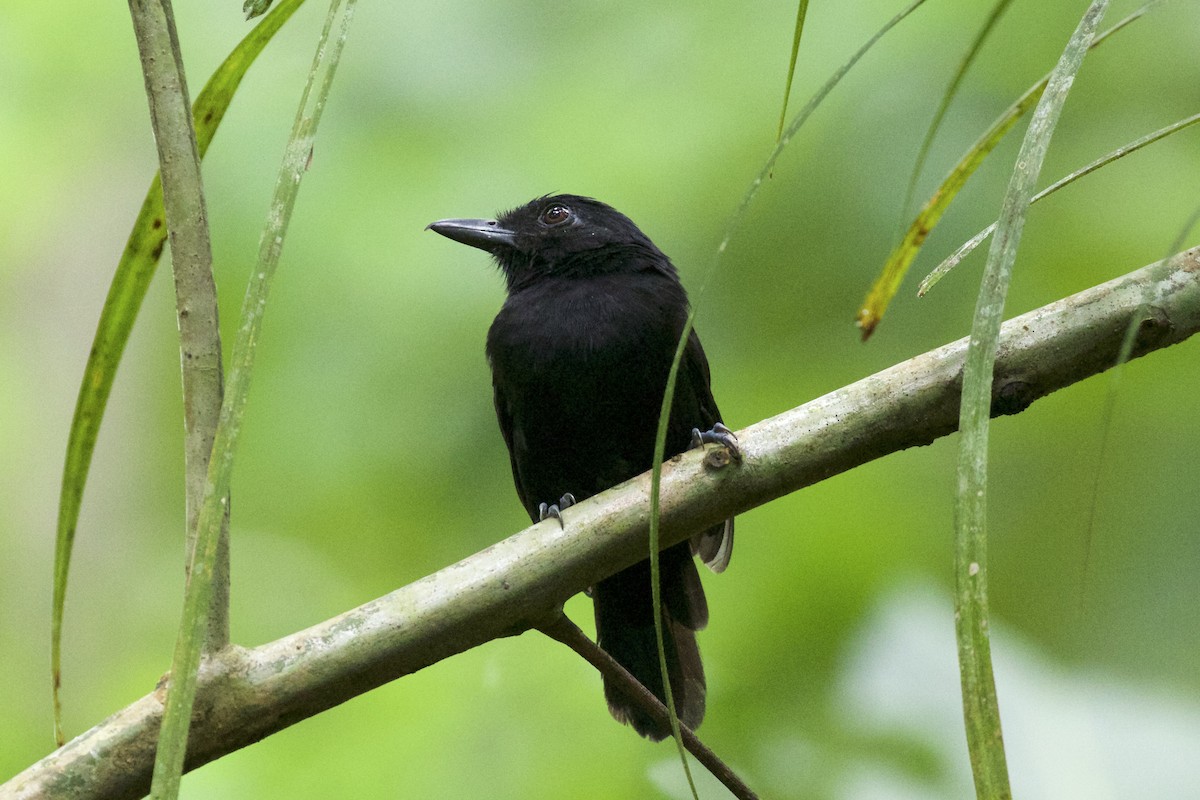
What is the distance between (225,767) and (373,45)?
8.32ft

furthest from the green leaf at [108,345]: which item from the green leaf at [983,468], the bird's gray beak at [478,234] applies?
the bird's gray beak at [478,234]

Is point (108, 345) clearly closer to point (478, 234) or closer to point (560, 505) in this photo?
point (560, 505)

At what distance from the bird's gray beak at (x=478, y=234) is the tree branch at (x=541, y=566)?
6.25 ft

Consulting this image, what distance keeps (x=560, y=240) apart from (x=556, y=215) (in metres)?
0.13

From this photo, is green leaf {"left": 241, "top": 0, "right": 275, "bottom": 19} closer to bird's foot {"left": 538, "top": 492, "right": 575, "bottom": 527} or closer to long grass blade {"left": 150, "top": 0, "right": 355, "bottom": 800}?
long grass blade {"left": 150, "top": 0, "right": 355, "bottom": 800}

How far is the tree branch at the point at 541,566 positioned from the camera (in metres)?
1.51

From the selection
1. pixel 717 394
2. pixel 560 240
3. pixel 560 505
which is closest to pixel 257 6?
pixel 560 505

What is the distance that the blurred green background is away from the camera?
3.51 meters

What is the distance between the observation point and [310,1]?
14.5 ft

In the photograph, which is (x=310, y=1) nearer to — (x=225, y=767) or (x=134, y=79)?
(x=134, y=79)

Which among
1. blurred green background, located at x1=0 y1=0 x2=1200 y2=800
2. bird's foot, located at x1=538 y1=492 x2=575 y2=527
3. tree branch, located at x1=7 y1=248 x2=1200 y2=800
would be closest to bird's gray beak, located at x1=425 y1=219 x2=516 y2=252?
blurred green background, located at x1=0 y1=0 x2=1200 y2=800

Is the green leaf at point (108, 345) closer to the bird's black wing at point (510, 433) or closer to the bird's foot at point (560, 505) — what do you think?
the bird's foot at point (560, 505)

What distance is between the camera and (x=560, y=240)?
338cm

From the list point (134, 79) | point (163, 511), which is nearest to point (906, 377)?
point (163, 511)
